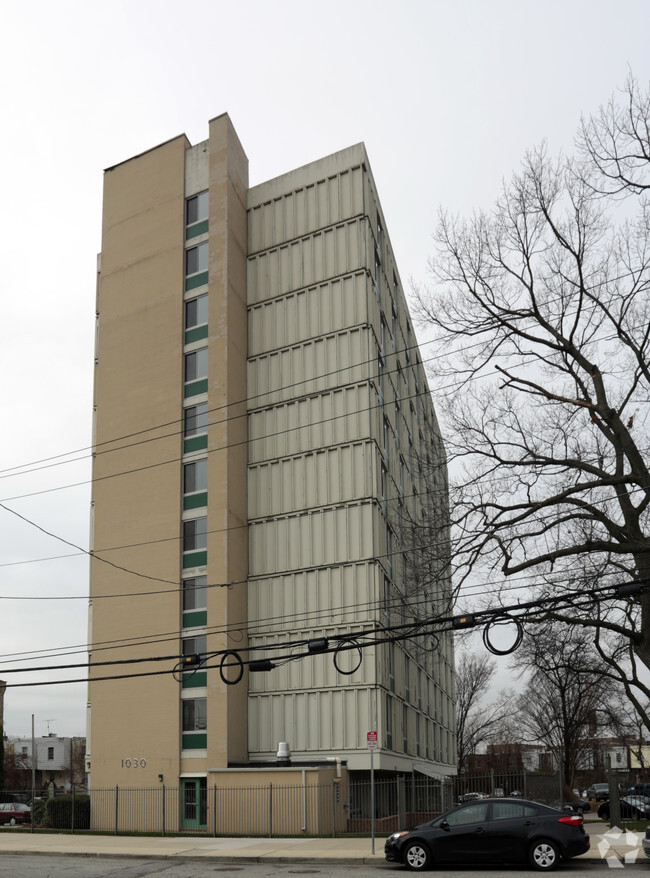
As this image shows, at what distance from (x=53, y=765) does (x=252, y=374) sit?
70392 millimetres

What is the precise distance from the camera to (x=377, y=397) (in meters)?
39.9

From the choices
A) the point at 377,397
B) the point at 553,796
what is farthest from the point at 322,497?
the point at 553,796

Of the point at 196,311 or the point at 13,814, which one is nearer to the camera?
the point at 196,311

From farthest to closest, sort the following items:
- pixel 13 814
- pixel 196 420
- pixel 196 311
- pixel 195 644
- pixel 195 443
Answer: pixel 13 814 → pixel 196 311 → pixel 196 420 → pixel 195 443 → pixel 195 644

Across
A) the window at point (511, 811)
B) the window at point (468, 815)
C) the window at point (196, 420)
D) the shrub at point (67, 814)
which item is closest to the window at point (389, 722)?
the shrub at point (67, 814)

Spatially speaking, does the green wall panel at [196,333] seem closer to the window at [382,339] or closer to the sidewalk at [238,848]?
the window at [382,339]

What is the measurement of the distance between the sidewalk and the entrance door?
3.58m

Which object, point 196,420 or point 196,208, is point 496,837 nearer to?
point 196,420

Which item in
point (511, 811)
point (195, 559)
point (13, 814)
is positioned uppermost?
point (195, 559)

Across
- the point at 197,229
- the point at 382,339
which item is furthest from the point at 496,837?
the point at 197,229

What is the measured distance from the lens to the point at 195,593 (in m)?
38.0

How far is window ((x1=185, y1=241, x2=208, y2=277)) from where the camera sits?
41.8m

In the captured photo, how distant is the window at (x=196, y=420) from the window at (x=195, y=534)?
376 cm
